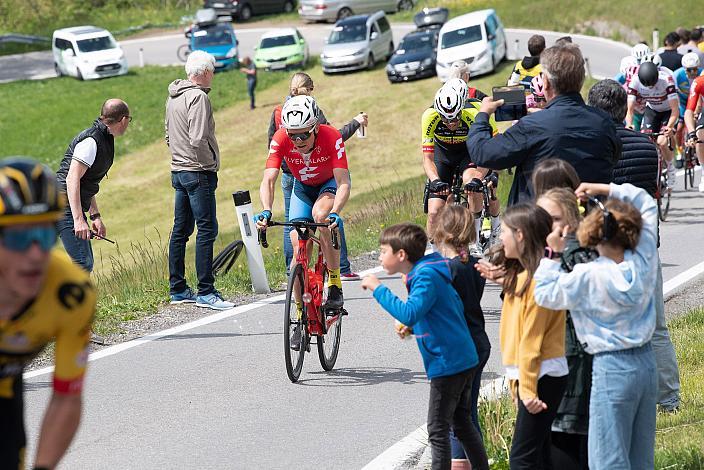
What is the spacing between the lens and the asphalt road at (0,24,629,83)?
45.4m

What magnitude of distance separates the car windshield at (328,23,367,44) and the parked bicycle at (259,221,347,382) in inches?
1404

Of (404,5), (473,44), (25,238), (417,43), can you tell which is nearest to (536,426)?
(25,238)

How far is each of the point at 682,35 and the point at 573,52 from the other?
16049mm

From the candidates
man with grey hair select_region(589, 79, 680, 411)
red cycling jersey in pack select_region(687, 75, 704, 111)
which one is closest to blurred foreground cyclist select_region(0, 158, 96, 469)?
man with grey hair select_region(589, 79, 680, 411)

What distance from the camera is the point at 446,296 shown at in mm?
5965

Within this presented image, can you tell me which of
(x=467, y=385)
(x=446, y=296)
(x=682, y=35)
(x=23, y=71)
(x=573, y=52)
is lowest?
(x=23, y=71)

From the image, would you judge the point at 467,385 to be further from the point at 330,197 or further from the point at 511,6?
the point at 511,6

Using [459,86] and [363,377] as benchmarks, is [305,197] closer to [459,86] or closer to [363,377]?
[363,377]

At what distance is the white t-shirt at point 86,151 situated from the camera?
33.9 ft

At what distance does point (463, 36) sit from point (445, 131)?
28.5 meters

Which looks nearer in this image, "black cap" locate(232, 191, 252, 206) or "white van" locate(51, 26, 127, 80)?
"black cap" locate(232, 191, 252, 206)

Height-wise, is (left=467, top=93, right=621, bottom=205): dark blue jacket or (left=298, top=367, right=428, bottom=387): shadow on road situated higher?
(left=467, top=93, right=621, bottom=205): dark blue jacket

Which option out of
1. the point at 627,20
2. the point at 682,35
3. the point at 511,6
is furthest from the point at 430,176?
the point at 511,6

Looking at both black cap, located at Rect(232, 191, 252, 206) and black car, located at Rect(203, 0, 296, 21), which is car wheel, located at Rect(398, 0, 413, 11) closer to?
Result: black car, located at Rect(203, 0, 296, 21)
